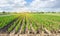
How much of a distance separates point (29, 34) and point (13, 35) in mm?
984

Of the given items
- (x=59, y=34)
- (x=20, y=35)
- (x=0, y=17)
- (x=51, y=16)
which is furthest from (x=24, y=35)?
(x=51, y=16)

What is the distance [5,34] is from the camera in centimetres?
1332

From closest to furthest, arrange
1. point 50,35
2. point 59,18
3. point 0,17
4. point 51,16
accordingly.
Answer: point 50,35 < point 0,17 < point 59,18 < point 51,16

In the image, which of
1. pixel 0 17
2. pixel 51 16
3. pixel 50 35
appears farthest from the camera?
pixel 51 16

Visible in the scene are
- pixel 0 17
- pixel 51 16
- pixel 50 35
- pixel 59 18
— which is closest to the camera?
pixel 50 35

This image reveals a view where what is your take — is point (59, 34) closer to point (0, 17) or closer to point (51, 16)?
point (0, 17)

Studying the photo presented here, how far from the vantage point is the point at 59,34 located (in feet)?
43.5

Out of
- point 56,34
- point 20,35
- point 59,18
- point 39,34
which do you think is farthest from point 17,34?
point 59,18

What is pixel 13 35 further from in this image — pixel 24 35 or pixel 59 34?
pixel 59 34

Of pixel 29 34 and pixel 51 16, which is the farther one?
pixel 51 16

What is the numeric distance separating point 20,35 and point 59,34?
241 cm

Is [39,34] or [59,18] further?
[59,18]

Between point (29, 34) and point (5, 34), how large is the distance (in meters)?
1.50

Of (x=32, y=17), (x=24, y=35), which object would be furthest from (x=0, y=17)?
(x=24, y=35)
